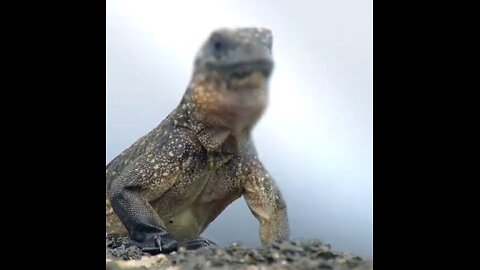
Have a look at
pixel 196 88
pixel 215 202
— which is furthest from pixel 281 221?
pixel 196 88

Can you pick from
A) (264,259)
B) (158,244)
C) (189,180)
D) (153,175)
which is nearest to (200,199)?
(189,180)

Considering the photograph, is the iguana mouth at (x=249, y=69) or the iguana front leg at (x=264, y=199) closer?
the iguana mouth at (x=249, y=69)

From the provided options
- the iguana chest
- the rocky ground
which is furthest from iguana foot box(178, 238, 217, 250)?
the iguana chest

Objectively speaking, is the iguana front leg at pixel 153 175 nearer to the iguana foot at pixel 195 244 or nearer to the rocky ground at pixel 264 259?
the iguana foot at pixel 195 244

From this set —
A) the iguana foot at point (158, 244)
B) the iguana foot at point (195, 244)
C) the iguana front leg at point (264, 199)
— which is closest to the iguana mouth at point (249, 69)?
the iguana foot at point (195, 244)

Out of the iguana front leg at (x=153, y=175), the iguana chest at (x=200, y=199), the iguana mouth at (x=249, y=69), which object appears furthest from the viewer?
the iguana chest at (x=200, y=199)

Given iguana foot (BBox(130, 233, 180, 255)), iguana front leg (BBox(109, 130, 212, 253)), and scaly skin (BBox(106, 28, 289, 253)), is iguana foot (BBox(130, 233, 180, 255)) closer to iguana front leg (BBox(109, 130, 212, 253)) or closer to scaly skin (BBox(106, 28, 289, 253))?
scaly skin (BBox(106, 28, 289, 253))

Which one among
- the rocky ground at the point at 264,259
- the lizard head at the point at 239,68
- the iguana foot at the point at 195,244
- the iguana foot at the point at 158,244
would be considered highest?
the lizard head at the point at 239,68

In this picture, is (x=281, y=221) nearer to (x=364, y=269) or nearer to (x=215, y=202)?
(x=215, y=202)
